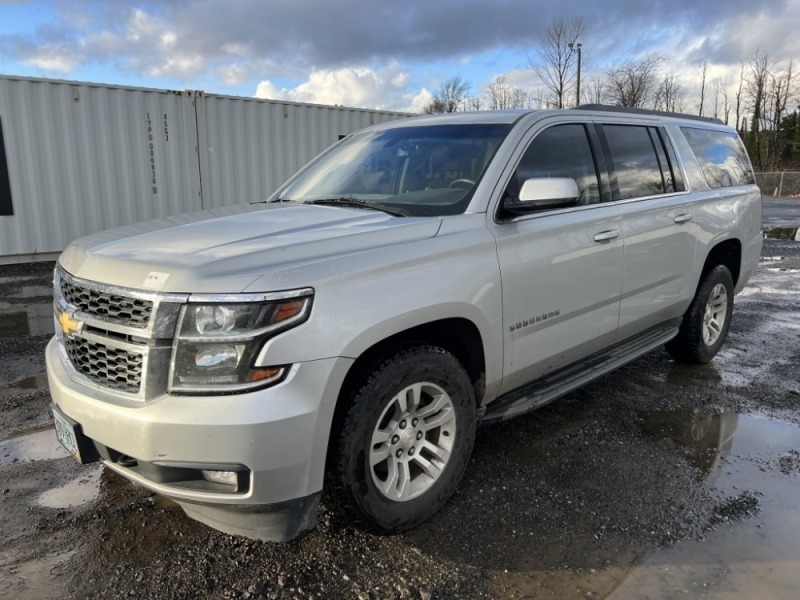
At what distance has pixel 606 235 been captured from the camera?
368 centimetres

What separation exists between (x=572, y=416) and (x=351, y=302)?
242cm

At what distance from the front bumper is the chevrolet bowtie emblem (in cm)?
30

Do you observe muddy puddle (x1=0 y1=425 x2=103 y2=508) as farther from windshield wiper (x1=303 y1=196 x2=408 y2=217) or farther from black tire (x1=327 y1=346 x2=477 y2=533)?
windshield wiper (x1=303 y1=196 x2=408 y2=217)

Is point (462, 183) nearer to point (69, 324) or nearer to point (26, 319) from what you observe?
point (69, 324)

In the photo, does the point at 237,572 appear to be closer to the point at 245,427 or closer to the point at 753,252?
the point at 245,427

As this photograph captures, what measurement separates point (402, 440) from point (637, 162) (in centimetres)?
272

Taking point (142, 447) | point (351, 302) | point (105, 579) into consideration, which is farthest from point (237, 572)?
point (351, 302)

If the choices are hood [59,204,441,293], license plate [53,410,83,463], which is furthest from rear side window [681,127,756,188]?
license plate [53,410,83,463]

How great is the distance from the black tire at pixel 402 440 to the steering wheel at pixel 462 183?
0.94 meters

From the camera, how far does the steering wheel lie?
3176 mm

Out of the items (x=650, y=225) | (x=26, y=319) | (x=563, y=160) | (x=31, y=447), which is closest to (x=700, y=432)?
(x=650, y=225)

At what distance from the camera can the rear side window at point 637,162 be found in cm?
399

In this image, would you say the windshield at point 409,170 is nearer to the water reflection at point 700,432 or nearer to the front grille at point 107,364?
the front grille at point 107,364

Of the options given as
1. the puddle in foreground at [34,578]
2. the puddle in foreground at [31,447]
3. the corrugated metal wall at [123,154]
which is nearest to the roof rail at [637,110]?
the puddle in foreground at [34,578]
